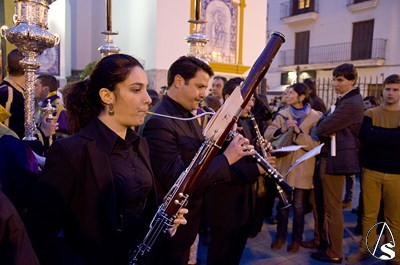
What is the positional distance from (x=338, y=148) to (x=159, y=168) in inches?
87.2

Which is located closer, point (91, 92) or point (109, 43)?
point (91, 92)

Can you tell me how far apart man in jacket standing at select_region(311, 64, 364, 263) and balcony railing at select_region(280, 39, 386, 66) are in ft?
57.6

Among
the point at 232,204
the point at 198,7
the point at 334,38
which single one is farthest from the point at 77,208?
the point at 334,38

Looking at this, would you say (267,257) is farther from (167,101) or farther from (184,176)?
(184,176)

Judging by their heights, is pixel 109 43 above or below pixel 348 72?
above

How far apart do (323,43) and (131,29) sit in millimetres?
13840

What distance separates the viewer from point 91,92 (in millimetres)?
1744

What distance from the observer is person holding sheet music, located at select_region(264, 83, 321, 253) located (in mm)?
3965

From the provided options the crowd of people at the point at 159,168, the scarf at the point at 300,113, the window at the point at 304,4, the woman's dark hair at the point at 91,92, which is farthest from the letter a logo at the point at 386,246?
the window at the point at 304,4

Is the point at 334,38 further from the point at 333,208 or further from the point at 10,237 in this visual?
the point at 10,237

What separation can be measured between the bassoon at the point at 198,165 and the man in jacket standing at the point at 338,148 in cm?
218

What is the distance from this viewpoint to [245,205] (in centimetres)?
271

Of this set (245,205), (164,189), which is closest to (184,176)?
(164,189)

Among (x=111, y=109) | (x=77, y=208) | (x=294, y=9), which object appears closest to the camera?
(x=77, y=208)
